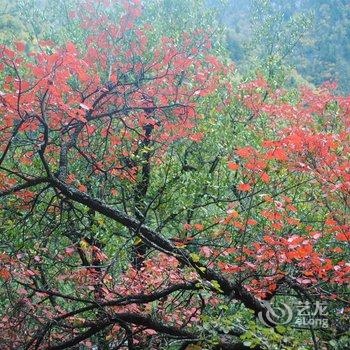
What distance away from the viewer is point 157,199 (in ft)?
30.1

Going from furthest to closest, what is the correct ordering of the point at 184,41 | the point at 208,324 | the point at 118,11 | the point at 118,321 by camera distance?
the point at 118,11 < the point at 184,41 < the point at 118,321 < the point at 208,324

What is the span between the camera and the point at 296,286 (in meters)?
5.41

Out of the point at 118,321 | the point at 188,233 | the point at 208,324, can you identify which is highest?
the point at 188,233

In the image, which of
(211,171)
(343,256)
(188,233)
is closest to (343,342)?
(343,256)

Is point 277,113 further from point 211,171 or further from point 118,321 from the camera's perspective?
point 118,321

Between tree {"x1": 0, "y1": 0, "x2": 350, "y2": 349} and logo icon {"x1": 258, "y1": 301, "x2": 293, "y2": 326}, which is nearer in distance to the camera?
tree {"x1": 0, "y1": 0, "x2": 350, "y2": 349}

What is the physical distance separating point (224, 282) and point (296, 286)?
100 centimetres

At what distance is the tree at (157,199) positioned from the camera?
5031 mm

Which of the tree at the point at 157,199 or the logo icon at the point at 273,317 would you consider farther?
the logo icon at the point at 273,317

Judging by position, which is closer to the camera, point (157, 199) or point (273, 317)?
point (273, 317)

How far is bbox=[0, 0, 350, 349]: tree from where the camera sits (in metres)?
5.03

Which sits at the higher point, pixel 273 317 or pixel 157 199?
pixel 157 199

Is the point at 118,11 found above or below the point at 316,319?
above

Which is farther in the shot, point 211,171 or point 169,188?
point 211,171
